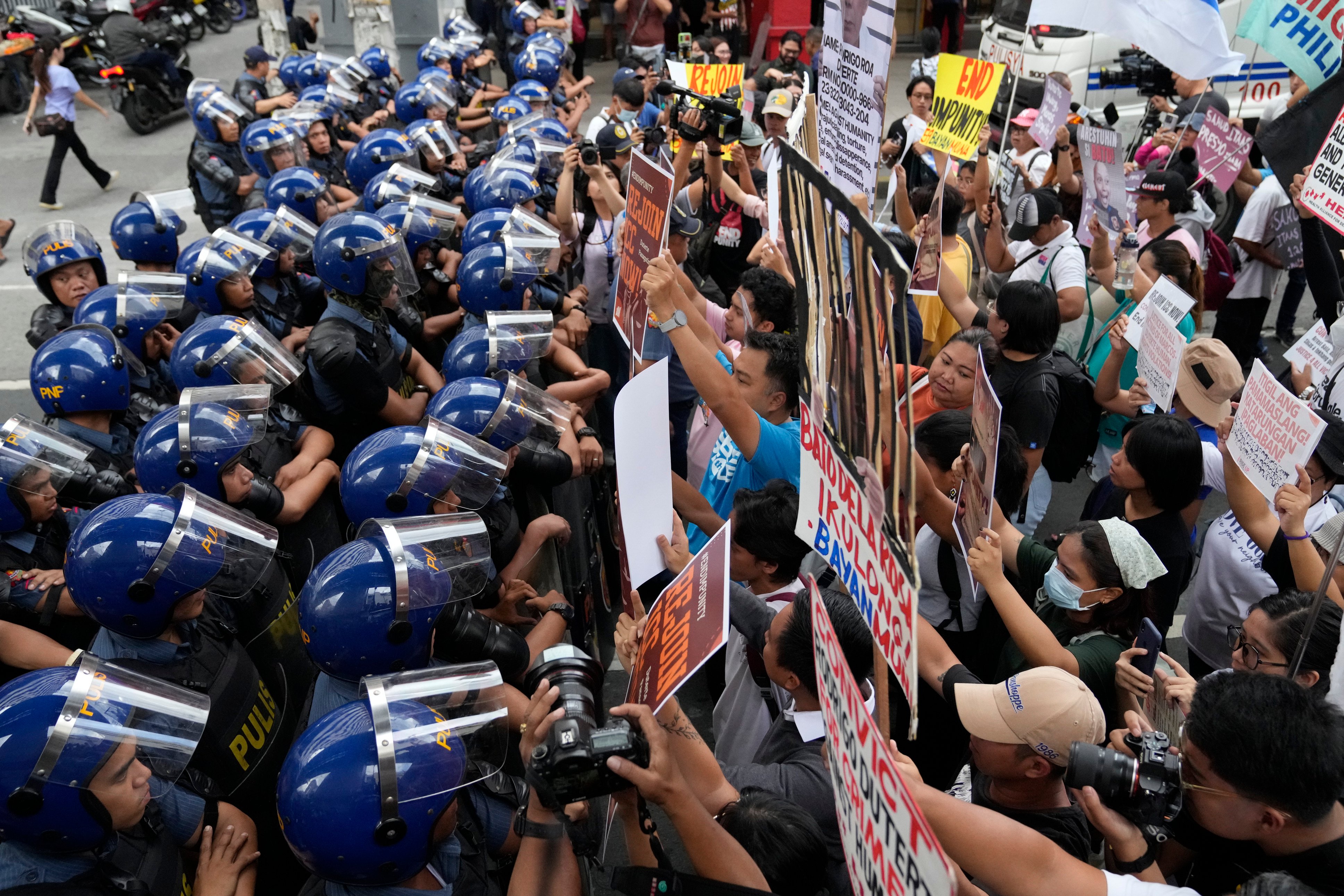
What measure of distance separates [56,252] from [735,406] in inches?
175

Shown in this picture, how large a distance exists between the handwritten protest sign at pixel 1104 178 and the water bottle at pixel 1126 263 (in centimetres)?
10

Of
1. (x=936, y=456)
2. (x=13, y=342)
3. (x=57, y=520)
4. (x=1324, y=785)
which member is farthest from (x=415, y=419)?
(x=13, y=342)

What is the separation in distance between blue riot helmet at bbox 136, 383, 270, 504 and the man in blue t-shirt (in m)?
1.65

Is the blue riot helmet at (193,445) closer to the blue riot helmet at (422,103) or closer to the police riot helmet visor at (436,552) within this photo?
the police riot helmet visor at (436,552)

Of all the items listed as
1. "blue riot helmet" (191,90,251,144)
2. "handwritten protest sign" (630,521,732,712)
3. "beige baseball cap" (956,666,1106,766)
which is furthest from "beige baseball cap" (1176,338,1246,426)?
"blue riot helmet" (191,90,251,144)

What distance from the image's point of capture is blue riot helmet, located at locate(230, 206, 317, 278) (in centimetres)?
568

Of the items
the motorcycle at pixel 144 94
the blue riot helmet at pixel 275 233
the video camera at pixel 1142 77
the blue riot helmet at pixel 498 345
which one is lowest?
the motorcycle at pixel 144 94

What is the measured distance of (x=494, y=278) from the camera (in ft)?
16.3

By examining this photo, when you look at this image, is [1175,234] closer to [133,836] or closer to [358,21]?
[133,836]

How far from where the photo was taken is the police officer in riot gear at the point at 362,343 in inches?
171

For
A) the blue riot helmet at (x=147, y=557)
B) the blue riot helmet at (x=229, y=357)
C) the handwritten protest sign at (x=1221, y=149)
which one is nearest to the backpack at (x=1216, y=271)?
the handwritten protest sign at (x=1221, y=149)

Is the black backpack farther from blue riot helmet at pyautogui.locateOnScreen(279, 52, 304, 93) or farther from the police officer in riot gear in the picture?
blue riot helmet at pyautogui.locateOnScreen(279, 52, 304, 93)

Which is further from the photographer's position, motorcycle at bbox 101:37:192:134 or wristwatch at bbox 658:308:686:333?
motorcycle at bbox 101:37:192:134

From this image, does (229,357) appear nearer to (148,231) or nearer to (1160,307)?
(148,231)
